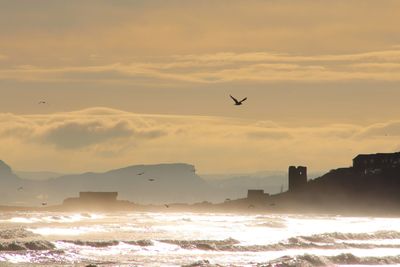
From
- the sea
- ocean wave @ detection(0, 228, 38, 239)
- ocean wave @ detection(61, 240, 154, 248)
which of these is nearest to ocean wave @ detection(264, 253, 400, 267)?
the sea

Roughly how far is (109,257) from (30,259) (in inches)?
259

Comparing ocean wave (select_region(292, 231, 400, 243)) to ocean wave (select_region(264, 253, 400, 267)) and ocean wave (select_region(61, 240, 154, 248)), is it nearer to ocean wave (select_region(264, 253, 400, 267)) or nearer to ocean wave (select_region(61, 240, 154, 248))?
ocean wave (select_region(61, 240, 154, 248))

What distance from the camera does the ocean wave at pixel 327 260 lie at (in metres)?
70.7

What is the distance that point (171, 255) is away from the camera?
7994 centimetres

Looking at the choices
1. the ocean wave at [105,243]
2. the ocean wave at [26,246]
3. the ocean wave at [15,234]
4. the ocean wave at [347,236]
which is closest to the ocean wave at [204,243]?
the ocean wave at [105,243]

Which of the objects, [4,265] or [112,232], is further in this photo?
[112,232]

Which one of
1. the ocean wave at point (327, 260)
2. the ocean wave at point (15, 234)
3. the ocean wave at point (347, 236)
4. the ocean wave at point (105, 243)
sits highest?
the ocean wave at point (347, 236)

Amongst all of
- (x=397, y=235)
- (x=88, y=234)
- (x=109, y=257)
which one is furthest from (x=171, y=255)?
(x=397, y=235)

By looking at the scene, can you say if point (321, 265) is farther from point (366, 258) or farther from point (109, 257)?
point (109, 257)

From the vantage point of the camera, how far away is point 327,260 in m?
76.2

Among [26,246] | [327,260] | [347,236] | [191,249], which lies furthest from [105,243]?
[347,236]

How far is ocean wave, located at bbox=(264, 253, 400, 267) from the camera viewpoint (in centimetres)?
7069

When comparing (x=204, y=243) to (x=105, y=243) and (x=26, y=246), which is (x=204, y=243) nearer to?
(x=105, y=243)

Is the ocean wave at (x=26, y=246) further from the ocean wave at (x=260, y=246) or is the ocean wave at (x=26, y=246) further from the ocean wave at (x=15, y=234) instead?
the ocean wave at (x=260, y=246)
